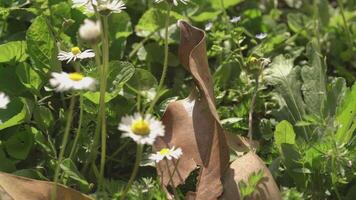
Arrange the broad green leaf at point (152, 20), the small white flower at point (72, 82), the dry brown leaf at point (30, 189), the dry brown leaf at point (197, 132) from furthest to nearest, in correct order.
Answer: the broad green leaf at point (152, 20) → the dry brown leaf at point (197, 132) → the dry brown leaf at point (30, 189) → the small white flower at point (72, 82)

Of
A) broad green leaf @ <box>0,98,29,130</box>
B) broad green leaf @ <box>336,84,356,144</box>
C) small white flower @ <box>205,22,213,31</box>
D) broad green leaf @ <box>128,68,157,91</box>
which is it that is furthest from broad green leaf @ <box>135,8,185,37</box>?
broad green leaf @ <box>336,84,356,144</box>

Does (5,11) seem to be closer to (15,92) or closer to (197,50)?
(15,92)

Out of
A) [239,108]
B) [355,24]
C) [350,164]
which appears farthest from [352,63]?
[350,164]

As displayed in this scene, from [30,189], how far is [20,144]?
277 millimetres

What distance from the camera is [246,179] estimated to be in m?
1.44

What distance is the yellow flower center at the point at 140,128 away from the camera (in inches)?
49.4

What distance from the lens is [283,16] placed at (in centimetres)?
247

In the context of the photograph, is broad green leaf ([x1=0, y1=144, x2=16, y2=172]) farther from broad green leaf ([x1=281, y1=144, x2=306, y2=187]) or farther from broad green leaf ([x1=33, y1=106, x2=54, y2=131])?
broad green leaf ([x1=281, y1=144, x2=306, y2=187])

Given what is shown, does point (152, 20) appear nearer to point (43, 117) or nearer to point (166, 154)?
point (43, 117)

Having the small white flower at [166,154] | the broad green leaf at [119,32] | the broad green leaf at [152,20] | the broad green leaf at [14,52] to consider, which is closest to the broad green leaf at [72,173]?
the small white flower at [166,154]

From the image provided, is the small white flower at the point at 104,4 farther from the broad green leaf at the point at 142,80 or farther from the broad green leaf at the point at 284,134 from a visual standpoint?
the broad green leaf at the point at 284,134

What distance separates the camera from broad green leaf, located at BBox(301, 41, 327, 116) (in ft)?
5.62

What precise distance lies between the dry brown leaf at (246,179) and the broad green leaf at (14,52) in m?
0.62

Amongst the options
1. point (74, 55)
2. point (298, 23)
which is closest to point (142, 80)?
point (74, 55)
